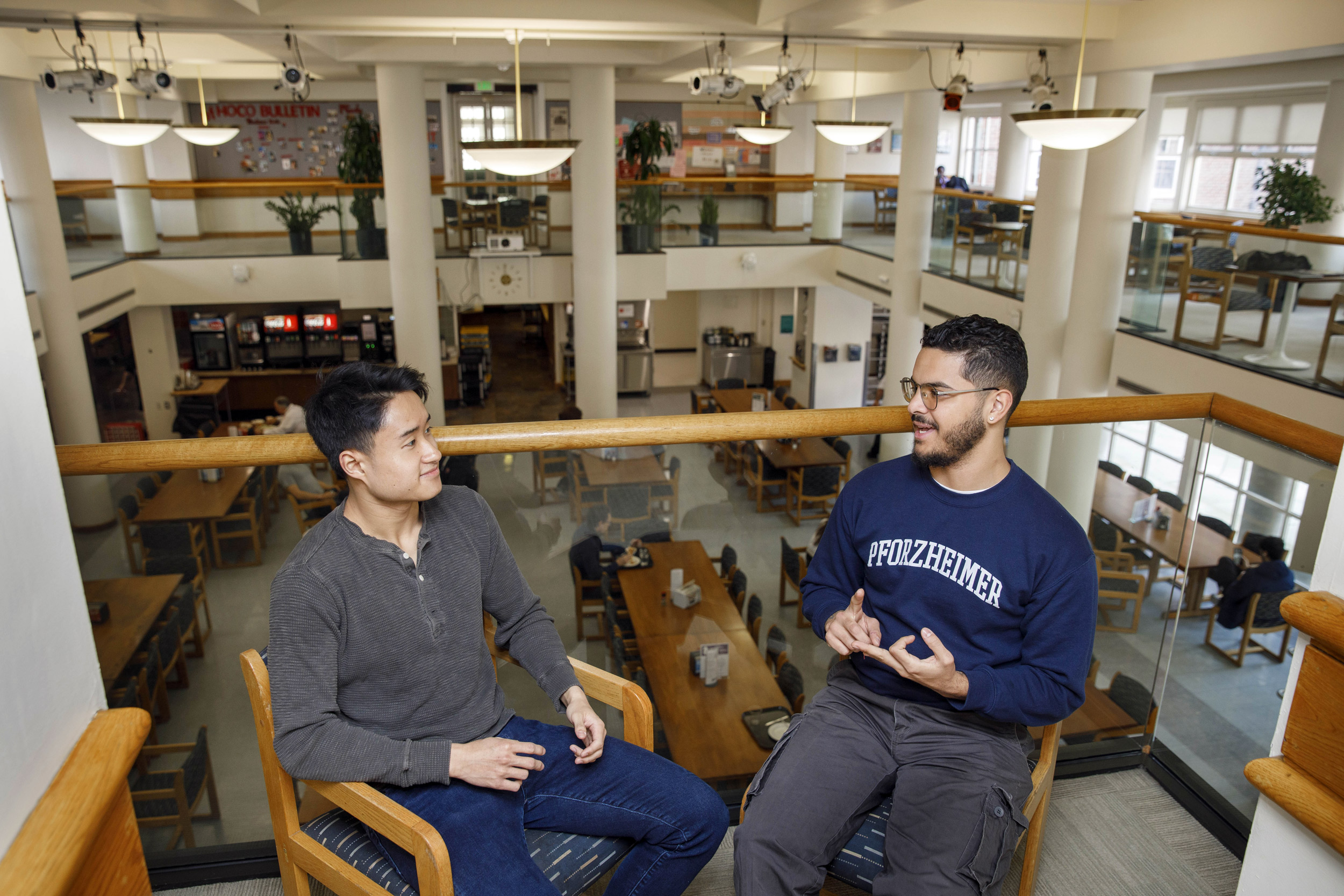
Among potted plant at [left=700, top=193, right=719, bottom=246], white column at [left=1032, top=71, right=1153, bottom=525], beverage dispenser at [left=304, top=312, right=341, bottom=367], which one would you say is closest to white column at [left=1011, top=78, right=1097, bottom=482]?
white column at [left=1032, top=71, right=1153, bottom=525]

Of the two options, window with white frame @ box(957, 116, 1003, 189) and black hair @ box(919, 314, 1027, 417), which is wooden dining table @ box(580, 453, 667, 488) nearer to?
black hair @ box(919, 314, 1027, 417)

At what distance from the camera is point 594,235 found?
11.1 meters

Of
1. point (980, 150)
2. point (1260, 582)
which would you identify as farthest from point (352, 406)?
point (980, 150)

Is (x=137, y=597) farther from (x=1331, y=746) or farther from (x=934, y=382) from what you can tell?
(x=1331, y=746)

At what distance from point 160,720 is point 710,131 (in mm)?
17518

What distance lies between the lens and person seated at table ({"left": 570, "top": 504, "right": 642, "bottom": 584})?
257 cm

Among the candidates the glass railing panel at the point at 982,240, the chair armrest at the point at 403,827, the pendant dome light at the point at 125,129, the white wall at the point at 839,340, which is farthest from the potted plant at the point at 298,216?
the chair armrest at the point at 403,827

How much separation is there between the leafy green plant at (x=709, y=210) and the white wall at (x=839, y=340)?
2.50 metres

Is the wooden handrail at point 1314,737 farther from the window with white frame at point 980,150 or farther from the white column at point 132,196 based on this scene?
the window with white frame at point 980,150

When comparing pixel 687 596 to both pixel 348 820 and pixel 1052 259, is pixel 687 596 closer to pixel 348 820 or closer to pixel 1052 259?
pixel 348 820

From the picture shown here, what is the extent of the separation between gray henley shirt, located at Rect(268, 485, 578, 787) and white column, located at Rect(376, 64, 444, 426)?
8.72 meters

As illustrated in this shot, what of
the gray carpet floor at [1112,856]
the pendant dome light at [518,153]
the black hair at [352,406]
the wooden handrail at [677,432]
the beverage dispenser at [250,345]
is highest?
the pendant dome light at [518,153]

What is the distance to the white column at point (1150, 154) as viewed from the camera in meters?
14.6

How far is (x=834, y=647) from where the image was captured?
190 centimetres
